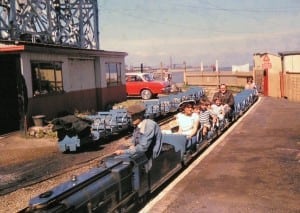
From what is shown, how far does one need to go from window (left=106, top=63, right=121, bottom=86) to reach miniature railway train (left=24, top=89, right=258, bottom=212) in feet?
54.9

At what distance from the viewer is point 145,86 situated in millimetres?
33250

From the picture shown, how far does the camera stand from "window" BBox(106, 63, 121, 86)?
26.3m

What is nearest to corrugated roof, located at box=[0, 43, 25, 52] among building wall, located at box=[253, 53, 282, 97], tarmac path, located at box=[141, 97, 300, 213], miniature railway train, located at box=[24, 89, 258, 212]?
tarmac path, located at box=[141, 97, 300, 213]

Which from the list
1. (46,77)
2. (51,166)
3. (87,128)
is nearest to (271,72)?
(46,77)

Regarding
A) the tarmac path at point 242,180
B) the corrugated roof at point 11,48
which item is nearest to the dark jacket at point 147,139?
A: the tarmac path at point 242,180

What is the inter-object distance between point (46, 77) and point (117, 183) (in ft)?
44.7

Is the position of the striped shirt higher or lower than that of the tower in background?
lower

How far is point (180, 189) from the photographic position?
26.8 ft

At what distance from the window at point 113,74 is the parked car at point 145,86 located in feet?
17.1

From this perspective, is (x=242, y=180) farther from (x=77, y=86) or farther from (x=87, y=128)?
(x=77, y=86)

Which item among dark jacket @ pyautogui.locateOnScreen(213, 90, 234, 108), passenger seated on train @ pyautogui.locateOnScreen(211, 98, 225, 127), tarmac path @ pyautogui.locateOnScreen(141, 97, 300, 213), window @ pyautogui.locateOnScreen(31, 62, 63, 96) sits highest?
window @ pyautogui.locateOnScreen(31, 62, 63, 96)

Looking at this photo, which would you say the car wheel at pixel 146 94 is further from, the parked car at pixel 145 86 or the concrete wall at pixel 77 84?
the concrete wall at pixel 77 84

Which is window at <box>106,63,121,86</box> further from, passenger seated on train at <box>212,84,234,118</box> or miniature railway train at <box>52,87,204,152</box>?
passenger seated on train at <box>212,84,234,118</box>

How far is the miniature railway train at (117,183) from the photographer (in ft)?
15.4
